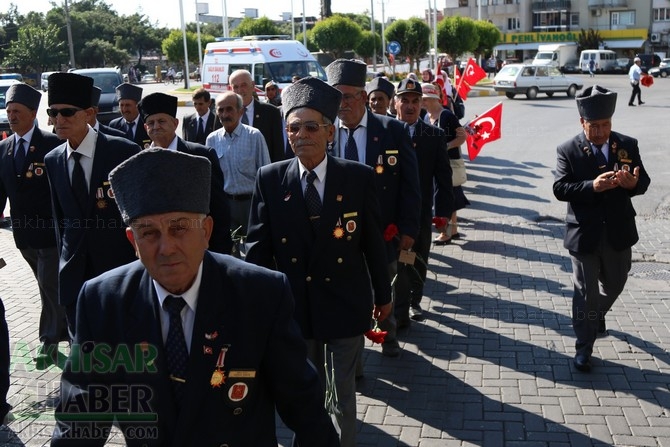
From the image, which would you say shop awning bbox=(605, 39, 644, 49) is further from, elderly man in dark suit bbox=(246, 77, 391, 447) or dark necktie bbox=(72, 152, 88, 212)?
dark necktie bbox=(72, 152, 88, 212)

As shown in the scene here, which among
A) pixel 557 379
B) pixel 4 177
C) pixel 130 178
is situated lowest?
pixel 557 379

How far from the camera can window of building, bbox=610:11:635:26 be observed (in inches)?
3086

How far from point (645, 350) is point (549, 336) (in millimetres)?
795

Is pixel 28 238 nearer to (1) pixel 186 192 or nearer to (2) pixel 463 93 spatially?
(1) pixel 186 192

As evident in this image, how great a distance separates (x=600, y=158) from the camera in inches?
235

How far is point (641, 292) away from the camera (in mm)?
8039

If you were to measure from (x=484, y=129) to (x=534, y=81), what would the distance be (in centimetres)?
2399

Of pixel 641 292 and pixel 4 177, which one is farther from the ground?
pixel 4 177

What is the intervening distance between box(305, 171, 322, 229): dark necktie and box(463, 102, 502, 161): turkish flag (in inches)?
346

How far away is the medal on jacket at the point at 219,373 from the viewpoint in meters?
2.54

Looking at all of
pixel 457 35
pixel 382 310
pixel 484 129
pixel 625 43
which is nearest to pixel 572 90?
pixel 457 35

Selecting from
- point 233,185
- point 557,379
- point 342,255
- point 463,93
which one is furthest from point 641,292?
point 463,93

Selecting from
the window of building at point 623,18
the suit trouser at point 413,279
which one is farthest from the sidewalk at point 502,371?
the window of building at point 623,18

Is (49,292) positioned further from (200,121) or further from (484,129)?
(484,129)
